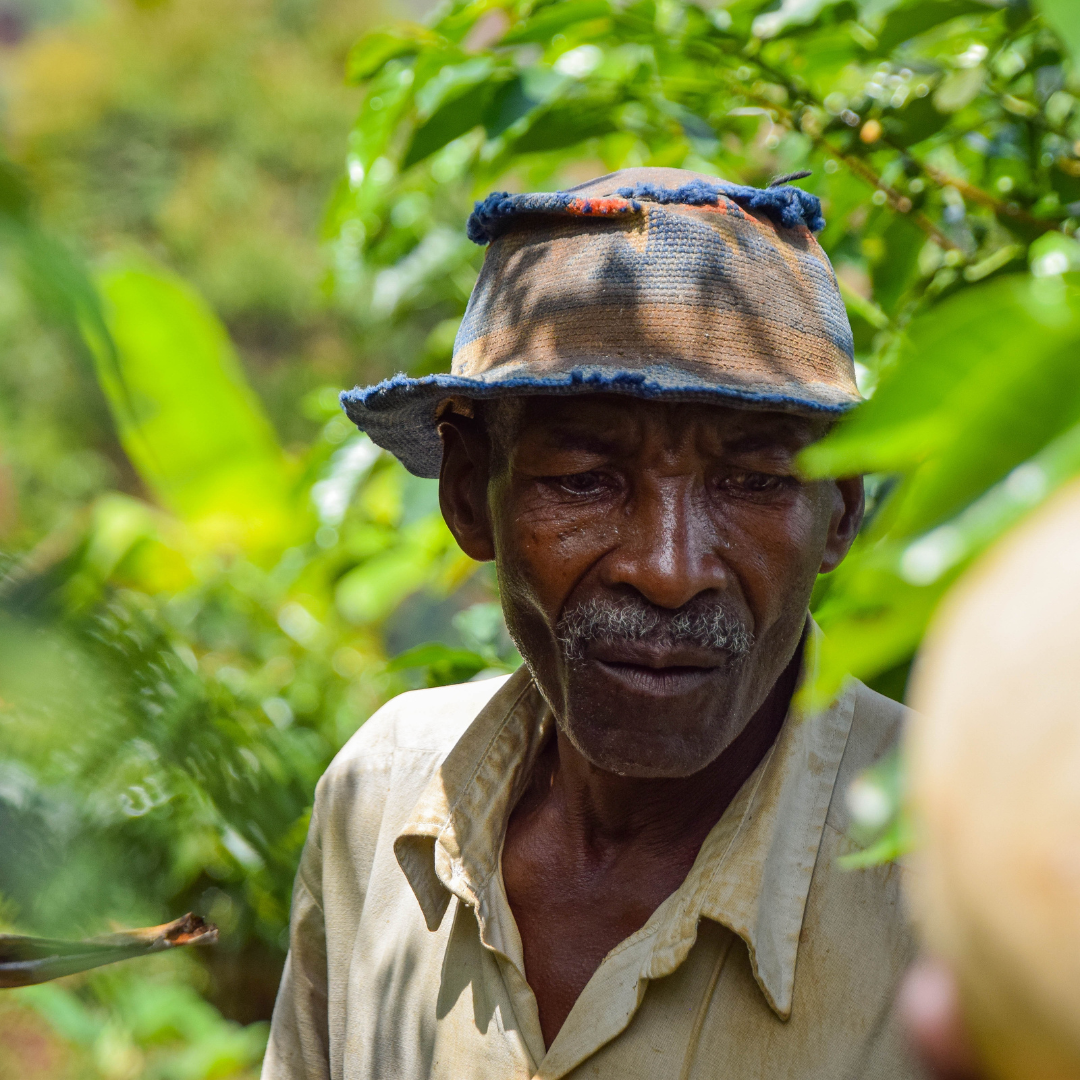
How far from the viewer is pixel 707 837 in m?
1.20

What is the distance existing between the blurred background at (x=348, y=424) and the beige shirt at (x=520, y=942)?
10 cm

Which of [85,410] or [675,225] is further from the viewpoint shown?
[675,225]

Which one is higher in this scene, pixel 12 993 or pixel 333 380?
pixel 12 993

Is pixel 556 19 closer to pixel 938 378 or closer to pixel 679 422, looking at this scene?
pixel 679 422

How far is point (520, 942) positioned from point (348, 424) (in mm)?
1223

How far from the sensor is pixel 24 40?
522mm

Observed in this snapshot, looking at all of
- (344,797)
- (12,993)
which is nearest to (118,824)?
(344,797)

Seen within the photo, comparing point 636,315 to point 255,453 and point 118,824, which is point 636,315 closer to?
point 118,824

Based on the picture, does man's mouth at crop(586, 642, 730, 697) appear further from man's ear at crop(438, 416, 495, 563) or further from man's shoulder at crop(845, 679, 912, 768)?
man's ear at crop(438, 416, 495, 563)

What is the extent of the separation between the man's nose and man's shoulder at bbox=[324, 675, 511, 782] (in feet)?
1.45

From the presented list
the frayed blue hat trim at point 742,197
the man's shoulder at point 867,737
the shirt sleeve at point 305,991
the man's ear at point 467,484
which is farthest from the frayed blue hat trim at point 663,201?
the shirt sleeve at point 305,991

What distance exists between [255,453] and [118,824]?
9.04ft

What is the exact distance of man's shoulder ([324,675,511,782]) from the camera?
62.1 inches

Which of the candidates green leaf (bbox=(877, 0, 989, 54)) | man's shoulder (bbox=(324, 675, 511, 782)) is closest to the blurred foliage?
green leaf (bbox=(877, 0, 989, 54))
